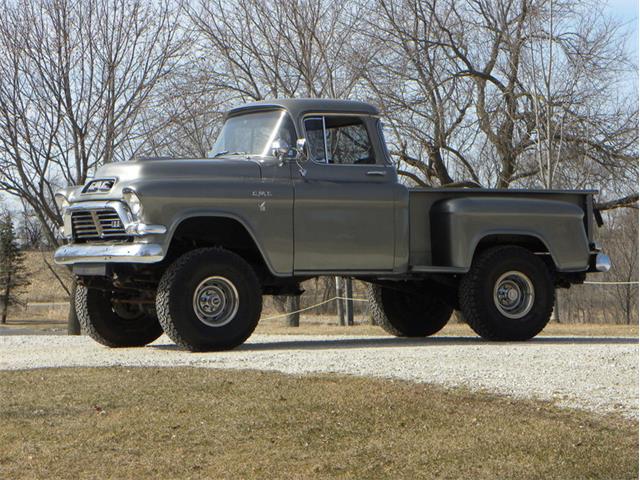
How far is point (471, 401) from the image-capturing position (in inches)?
332

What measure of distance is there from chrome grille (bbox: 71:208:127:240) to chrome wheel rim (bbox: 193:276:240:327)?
96cm

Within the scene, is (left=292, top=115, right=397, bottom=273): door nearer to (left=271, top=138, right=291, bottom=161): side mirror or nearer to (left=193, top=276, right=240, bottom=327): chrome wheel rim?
(left=271, top=138, right=291, bottom=161): side mirror

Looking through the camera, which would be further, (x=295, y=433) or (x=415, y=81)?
(x=415, y=81)

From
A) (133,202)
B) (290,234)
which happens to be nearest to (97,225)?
(133,202)

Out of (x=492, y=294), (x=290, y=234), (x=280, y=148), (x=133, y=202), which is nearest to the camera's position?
(x=133, y=202)

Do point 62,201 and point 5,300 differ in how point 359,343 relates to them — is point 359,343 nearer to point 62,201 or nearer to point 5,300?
point 62,201

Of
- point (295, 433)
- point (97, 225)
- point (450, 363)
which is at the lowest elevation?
point (295, 433)

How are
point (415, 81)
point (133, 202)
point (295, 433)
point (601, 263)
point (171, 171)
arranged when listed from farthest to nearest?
1. point (415, 81)
2. point (601, 263)
3. point (171, 171)
4. point (133, 202)
5. point (295, 433)

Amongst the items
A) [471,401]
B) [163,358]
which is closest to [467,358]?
[471,401]

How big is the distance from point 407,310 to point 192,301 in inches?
154

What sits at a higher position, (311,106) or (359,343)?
(311,106)

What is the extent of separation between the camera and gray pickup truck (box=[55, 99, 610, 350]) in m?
11.4

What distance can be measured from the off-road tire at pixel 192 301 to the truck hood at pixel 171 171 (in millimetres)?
764

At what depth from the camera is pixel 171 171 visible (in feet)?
37.5
